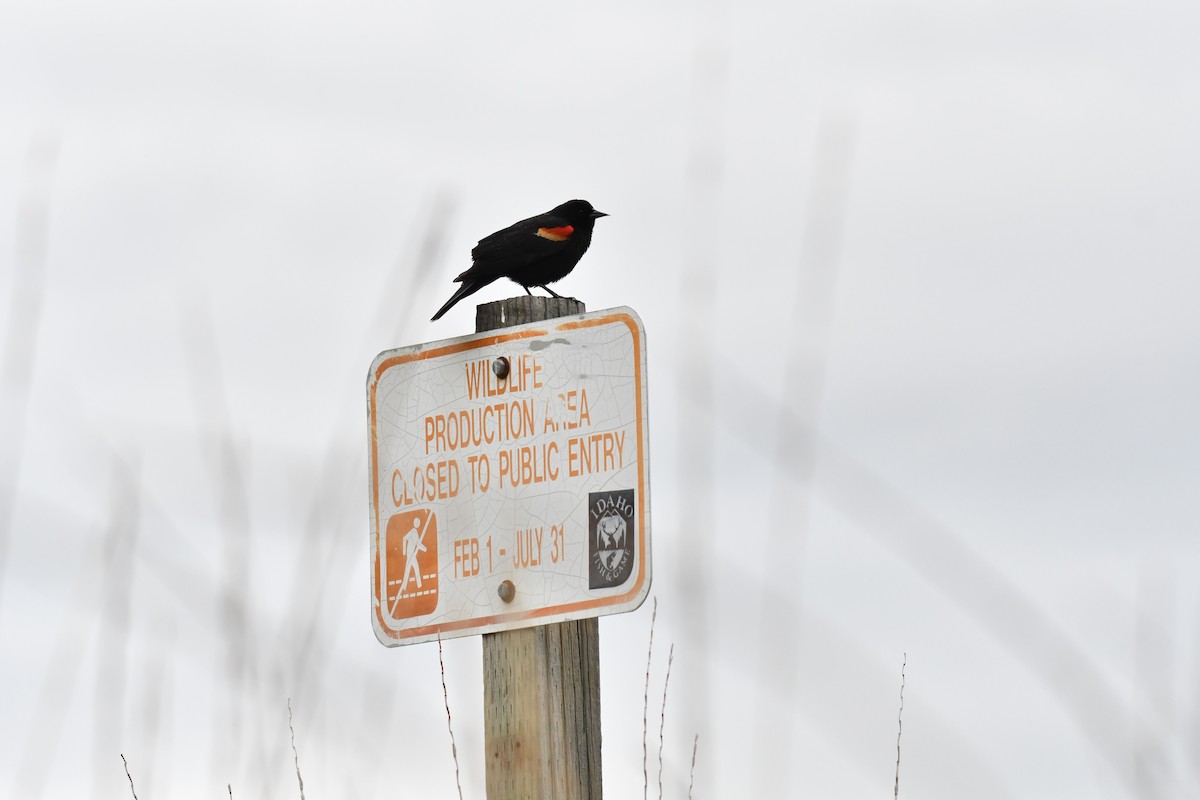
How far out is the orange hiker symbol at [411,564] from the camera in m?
2.40

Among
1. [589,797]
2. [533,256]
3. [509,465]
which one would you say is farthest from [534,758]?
[533,256]

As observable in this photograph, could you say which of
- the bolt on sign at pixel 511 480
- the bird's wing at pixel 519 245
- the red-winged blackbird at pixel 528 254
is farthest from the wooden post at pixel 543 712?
the bird's wing at pixel 519 245

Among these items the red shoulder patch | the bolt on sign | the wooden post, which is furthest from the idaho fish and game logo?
the red shoulder patch

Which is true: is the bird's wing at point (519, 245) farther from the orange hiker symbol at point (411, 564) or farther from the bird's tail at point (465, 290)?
the orange hiker symbol at point (411, 564)

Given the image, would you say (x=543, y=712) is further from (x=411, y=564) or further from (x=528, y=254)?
(x=528, y=254)

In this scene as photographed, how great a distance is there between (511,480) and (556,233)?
1.77m

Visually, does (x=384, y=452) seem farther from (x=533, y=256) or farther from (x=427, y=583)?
(x=533, y=256)

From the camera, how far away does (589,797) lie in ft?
7.23

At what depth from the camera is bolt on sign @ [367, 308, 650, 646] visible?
2.22 meters

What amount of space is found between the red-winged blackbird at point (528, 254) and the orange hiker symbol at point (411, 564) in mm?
1267

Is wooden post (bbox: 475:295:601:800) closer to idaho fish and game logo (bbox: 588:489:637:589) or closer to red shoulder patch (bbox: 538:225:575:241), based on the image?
idaho fish and game logo (bbox: 588:489:637:589)

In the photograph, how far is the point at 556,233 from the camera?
4.01 m

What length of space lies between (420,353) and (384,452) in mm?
182

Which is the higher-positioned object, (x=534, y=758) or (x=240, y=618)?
(x=240, y=618)
